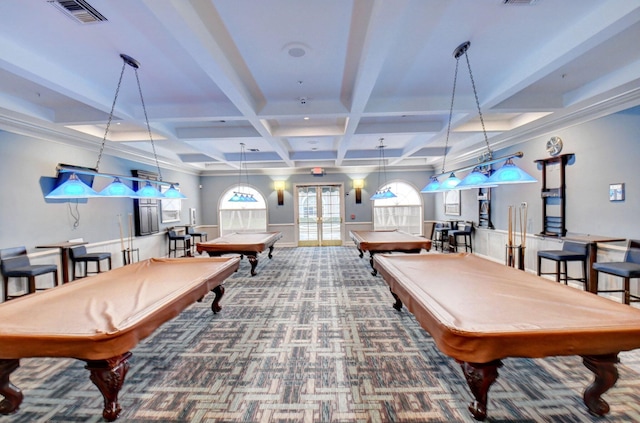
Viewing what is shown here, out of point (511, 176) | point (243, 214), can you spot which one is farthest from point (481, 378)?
point (243, 214)

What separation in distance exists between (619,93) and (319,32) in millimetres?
3689

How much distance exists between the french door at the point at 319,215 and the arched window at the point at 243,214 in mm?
1370

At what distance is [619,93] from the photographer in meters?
3.15

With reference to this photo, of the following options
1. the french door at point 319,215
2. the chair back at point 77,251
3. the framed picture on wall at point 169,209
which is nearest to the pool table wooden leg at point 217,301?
the chair back at point 77,251

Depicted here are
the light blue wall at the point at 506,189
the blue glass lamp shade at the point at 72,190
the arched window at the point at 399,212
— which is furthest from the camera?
the arched window at the point at 399,212

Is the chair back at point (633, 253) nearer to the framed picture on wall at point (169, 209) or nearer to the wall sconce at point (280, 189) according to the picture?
the wall sconce at point (280, 189)

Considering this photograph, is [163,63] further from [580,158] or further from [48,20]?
[580,158]

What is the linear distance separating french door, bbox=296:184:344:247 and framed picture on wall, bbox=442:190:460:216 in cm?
341


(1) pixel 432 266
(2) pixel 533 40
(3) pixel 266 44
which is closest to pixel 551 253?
(1) pixel 432 266

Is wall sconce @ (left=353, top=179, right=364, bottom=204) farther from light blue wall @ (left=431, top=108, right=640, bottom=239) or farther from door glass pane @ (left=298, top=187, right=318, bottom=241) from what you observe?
light blue wall @ (left=431, top=108, right=640, bottom=239)

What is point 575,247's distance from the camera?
3.81 meters

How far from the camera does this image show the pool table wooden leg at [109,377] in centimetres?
159

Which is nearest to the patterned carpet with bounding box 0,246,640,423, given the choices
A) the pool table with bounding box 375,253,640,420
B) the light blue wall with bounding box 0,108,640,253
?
the pool table with bounding box 375,253,640,420

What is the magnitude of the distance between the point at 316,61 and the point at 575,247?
14.4 ft
